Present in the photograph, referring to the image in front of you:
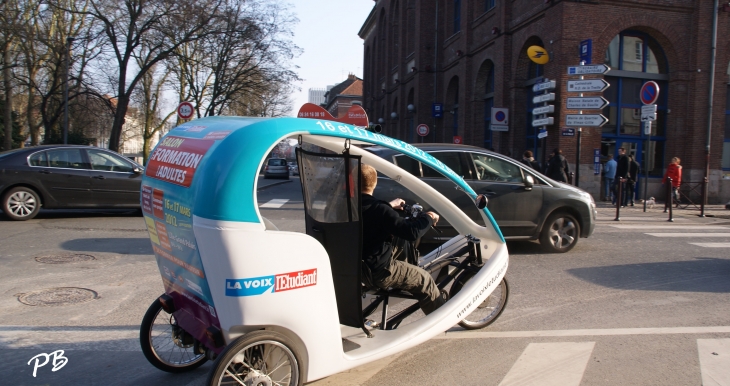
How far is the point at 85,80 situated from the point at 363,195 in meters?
28.9

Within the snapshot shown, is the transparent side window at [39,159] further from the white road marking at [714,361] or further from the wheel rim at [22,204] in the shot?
the white road marking at [714,361]

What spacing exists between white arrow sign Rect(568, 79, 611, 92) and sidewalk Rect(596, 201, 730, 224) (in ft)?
11.6

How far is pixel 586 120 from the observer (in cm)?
1712

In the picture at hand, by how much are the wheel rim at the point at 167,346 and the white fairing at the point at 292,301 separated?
1051 millimetres

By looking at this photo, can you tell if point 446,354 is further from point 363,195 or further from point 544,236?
point 544,236

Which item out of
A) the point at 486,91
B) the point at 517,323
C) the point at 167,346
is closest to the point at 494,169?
the point at 517,323

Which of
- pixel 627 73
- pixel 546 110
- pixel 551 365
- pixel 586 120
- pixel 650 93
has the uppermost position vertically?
pixel 627 73

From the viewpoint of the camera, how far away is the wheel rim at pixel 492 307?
513 centimetres

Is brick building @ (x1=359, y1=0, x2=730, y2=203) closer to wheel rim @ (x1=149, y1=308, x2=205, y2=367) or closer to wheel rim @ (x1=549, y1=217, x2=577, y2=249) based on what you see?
wheel rim @ (x1=549, y1=217, x2=577, y2=249)

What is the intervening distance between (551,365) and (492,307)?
37.5 inches

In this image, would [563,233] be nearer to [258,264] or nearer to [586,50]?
[258,264]

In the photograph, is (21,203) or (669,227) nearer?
(21,203)

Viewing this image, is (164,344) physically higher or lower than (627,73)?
lower

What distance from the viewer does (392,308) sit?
4.69 metres
